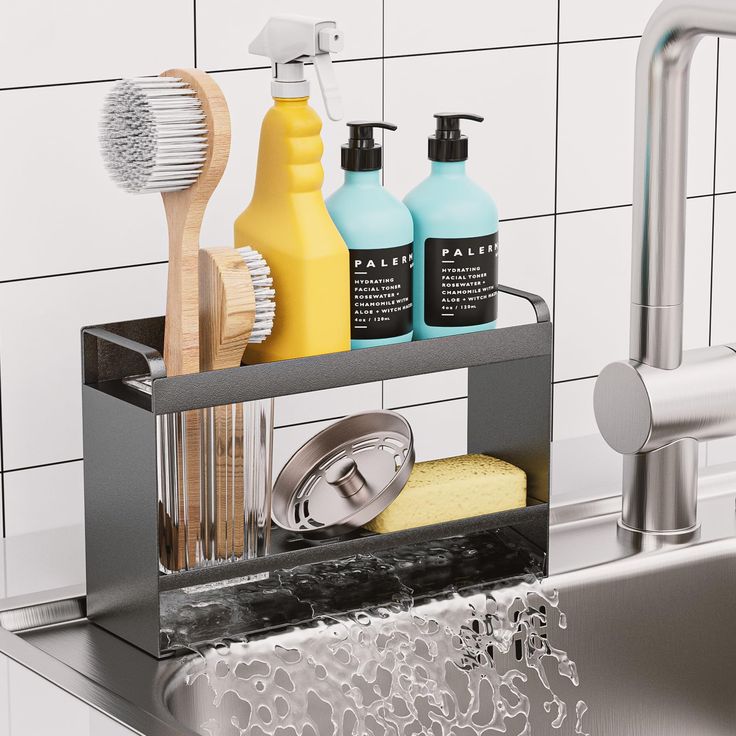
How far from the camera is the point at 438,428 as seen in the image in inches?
51.0

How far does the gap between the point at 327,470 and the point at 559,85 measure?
1.57ft

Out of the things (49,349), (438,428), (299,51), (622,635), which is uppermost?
(299,51)

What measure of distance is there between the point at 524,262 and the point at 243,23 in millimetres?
348

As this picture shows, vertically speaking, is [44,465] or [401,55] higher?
[401,55]

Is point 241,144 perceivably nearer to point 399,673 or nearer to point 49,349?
point 49,349

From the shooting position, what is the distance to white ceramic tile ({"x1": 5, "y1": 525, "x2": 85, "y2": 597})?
39.5 inches

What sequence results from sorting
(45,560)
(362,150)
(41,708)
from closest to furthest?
(41,708), (362,150), (45,560)

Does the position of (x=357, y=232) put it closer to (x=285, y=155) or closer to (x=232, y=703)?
(x=285, y=155)

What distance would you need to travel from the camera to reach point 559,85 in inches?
51.2

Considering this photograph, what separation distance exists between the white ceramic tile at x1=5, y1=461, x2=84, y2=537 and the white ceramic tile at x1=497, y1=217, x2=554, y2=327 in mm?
412

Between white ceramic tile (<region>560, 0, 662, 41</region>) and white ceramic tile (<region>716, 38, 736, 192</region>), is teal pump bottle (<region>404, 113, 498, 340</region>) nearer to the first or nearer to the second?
white ceramic tile (<region>560, 0, 662, 41</region>)

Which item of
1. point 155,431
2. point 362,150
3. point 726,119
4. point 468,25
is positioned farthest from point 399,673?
point 726,119

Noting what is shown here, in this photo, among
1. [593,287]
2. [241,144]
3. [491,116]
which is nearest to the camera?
[241,144]

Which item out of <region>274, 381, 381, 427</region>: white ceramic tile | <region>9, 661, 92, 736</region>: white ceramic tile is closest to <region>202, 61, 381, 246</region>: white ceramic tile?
<region>274, 381, 381, 427</region>: white ceramic tile
